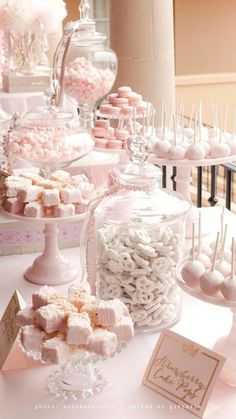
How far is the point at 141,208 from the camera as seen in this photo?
1622mm

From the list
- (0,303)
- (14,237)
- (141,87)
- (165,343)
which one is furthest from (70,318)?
(141,87)

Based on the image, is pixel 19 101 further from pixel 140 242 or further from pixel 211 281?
pixel 211 281

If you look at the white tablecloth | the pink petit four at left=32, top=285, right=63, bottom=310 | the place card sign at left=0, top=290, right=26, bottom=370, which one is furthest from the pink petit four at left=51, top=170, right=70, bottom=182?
the white tablecloth

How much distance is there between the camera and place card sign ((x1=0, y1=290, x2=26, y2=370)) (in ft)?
4.84

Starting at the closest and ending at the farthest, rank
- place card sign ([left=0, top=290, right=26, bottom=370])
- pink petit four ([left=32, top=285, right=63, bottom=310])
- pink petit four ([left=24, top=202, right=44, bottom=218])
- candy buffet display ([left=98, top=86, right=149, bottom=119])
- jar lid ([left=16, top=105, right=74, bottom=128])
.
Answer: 1. pink petit four ([left=32, top=285, right=63, bottom=310])
2. place card sign ([left=0, top=290, right=26, bottom=370])
3. pink petit four ([left=24, top=202, right=44, bottom=218])
4. jar lid ([left=16, top=105, right=74, bottom=128])
5. candy buffet display ([left=98, top=86, right=149, bottom=119])

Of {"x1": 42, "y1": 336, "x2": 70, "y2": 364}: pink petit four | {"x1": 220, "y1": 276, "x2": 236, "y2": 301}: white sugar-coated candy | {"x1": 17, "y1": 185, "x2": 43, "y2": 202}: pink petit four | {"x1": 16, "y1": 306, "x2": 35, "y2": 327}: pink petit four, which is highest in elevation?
{"x1": 17, "y1": 185, "x2": 43, "y2": 202}: pink petit four

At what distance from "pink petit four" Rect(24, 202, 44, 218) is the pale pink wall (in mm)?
7536

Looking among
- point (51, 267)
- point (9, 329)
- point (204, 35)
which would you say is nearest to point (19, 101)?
point (51, 267)

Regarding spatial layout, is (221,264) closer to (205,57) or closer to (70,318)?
(70,318)

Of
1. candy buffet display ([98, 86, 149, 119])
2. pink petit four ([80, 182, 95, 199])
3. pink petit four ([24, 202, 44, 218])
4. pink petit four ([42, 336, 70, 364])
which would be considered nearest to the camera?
pink petit four ([42, 336, 70, 364])

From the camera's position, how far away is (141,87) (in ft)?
16.6

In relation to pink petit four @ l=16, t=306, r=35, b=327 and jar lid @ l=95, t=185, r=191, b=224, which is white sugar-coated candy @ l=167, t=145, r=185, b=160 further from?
pink petit four @ l=16, t=306, r=35, b=327

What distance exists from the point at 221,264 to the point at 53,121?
0.88 m

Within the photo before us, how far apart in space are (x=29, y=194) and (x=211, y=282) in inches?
24.3
